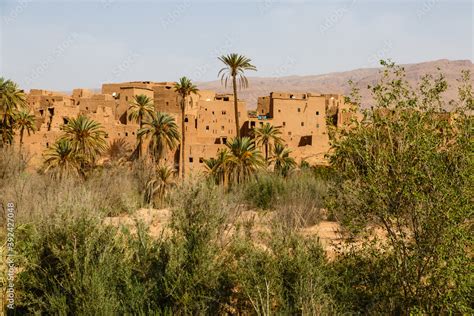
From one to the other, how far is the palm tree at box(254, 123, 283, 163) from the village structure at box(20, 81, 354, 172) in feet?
10.5

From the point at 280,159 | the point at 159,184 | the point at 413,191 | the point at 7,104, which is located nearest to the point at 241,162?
the point at 159,184

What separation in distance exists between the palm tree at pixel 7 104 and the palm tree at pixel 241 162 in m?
14.3

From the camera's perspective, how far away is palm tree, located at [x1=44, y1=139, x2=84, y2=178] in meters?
26.2

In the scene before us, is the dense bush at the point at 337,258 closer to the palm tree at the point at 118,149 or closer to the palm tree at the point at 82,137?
the palm tree at the point at 82,137

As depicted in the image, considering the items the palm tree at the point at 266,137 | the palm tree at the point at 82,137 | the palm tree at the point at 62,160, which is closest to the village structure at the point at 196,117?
the palm tree at the point at 266,137

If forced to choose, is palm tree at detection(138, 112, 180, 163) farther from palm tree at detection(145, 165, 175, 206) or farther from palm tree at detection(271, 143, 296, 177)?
palm tree at detection(271, 143, 296, 177)

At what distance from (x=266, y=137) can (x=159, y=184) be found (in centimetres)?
1554

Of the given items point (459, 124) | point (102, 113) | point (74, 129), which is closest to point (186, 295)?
point (459, 124)

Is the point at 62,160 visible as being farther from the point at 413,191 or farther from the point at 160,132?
the point at 413,191

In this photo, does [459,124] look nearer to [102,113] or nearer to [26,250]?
[26,250]

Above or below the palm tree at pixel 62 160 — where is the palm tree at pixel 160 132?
above

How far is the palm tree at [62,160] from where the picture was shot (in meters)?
26.2

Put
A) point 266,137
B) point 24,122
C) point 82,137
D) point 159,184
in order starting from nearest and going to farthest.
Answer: point 159,184 → point 82,137 → point 24,122 → point 266,137

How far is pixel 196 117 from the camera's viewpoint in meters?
47.8
